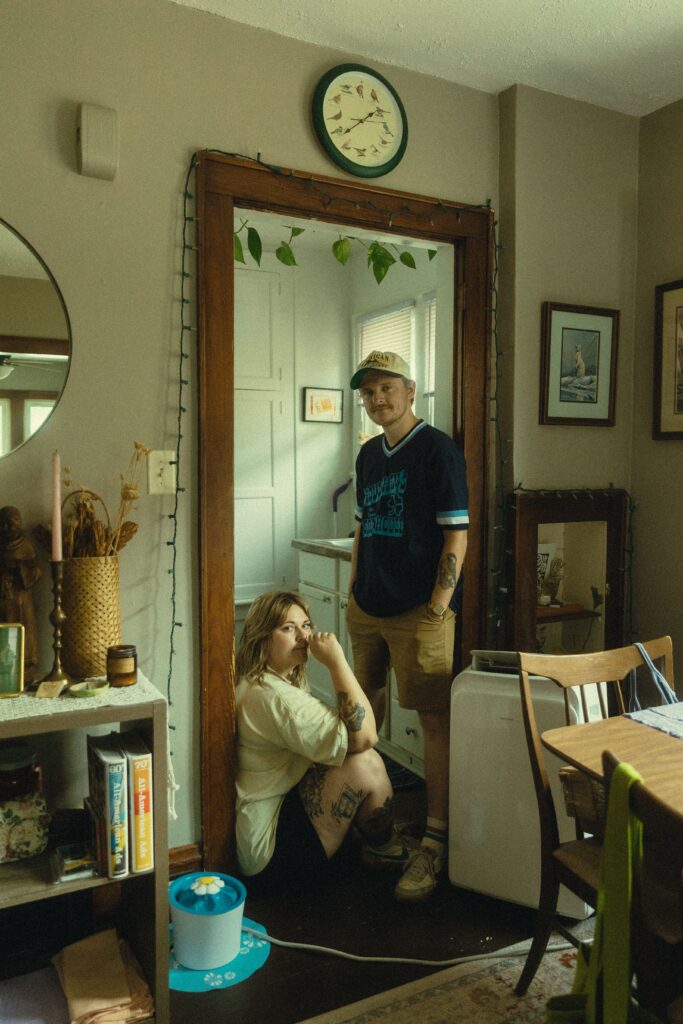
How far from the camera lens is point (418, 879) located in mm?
2271

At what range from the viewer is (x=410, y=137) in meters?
2.58

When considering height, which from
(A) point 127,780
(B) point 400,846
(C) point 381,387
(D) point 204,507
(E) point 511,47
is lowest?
(B) point 400,846

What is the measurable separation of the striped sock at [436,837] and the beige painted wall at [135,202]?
0.72 meters

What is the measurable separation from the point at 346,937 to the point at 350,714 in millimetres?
575

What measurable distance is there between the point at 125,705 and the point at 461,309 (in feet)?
5.72

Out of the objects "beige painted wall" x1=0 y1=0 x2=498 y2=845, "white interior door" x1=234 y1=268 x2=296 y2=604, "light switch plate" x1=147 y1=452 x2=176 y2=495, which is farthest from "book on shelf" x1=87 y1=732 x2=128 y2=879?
"white interior door" x1=234 y1=268 x2=296 y2=604

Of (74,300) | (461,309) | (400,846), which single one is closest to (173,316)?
(74,300)

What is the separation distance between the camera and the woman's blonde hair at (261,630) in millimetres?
2307

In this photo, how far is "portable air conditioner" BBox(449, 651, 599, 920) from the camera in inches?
83.3

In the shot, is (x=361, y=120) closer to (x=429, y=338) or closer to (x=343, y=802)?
(x=429, y=338)

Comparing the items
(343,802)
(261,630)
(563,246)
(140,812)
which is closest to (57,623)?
(140,812)

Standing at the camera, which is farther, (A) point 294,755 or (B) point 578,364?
(B) point 578,364

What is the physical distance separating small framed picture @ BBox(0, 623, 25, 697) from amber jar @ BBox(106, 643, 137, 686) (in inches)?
7.7

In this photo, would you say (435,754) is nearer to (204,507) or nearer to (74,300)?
(204,507)
